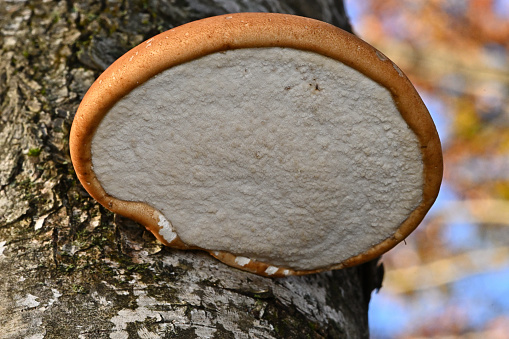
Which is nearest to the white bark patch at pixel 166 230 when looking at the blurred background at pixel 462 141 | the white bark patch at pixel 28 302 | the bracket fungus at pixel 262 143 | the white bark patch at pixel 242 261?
the bracket fungus at pixel 262 143

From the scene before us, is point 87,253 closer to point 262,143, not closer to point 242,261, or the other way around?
point 242,261

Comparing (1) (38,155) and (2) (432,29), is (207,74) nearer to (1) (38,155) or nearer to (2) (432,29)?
(1) (38,155)

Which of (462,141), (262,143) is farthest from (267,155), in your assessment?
(462,141)

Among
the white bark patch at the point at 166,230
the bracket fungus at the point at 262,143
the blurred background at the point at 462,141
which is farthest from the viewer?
the blurred background at the point at 462,141

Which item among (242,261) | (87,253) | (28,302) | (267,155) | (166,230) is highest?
(267,155)

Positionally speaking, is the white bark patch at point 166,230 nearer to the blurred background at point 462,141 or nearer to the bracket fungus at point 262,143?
the bracket fungus at point 262,143

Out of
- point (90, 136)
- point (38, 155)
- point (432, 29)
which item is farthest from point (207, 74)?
point (432, 29)

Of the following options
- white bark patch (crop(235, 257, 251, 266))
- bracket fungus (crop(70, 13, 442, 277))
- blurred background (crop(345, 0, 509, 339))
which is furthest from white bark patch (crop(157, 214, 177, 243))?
blurred background (crop(345, 0, 509, 339))
